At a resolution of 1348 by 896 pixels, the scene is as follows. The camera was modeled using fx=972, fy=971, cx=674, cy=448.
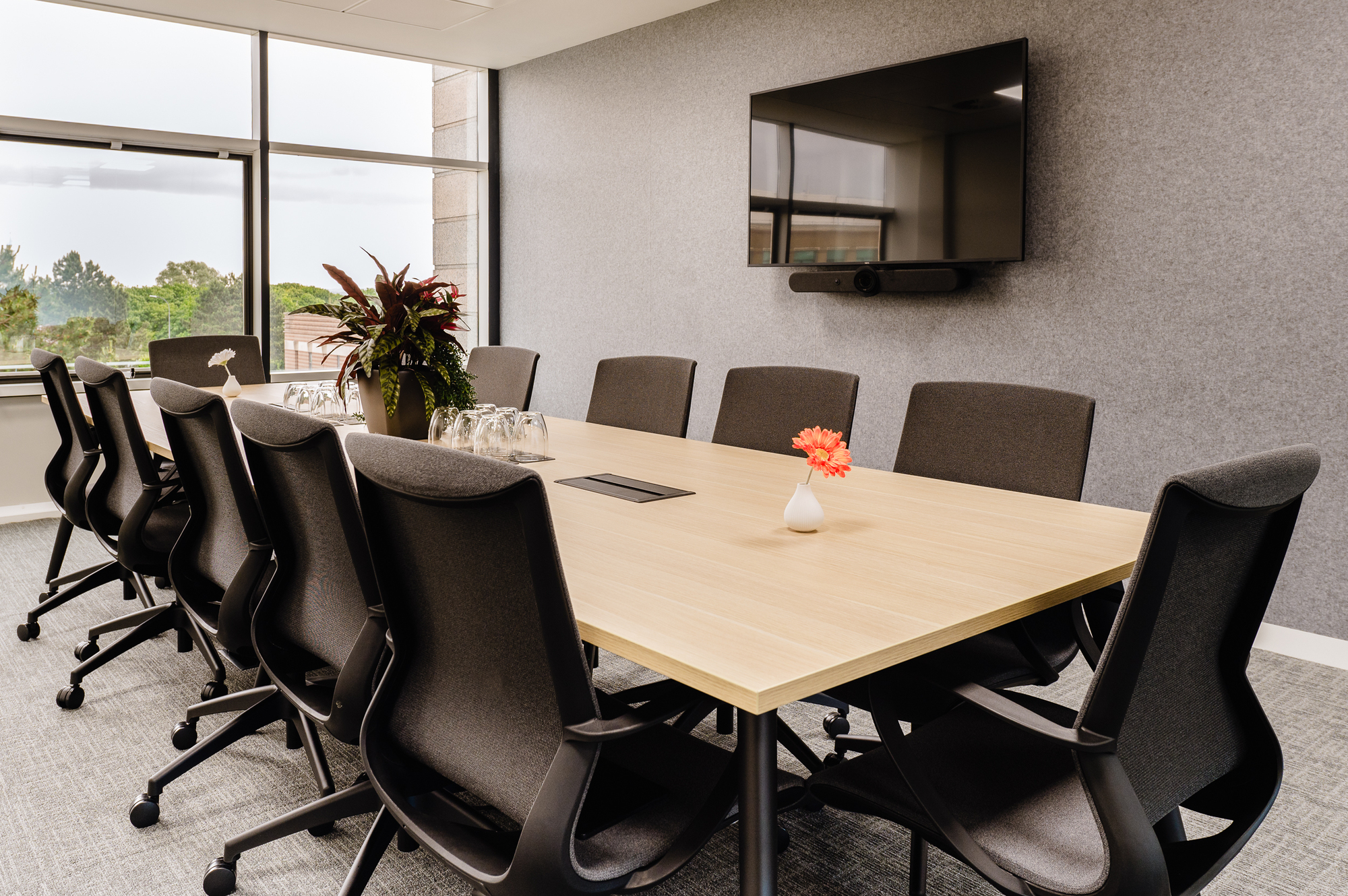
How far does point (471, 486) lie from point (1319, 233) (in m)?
3.26

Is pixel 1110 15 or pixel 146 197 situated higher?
pixel 1110 15

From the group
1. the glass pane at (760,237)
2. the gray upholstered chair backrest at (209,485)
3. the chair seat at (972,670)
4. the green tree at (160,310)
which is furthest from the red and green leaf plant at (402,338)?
the green tree at (160,310)

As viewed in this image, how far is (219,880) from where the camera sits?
1958 millimetres

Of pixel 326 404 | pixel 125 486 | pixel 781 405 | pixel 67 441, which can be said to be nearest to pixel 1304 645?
pixel 781 405

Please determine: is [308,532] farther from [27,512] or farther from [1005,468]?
[27,512]

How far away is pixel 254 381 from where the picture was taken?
495cm

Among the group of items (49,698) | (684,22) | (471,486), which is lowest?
(49,698)

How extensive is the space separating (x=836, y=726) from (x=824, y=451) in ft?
3.62

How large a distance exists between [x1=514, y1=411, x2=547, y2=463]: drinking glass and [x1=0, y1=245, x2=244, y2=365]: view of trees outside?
4118mm

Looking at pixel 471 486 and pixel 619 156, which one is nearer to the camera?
pixel 471 486

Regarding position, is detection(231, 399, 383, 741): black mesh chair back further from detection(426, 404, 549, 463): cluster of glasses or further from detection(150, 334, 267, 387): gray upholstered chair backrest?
detection(150, 334, 267, 387): gray upholstered chair backrest

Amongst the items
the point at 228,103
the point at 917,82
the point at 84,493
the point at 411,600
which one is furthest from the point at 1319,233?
the point at 228,103

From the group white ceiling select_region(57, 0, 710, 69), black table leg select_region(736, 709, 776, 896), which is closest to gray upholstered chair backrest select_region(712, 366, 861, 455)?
black table leg select_region(736, 709, 776, 896)

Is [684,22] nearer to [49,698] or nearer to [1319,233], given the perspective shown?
[1319,233]
